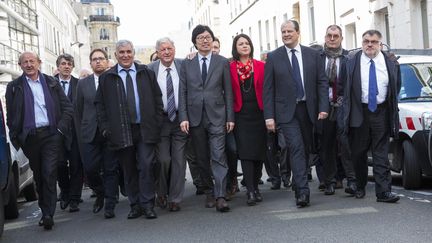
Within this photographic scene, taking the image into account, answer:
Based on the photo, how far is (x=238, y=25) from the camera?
156ft

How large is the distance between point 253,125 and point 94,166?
6.87 feet

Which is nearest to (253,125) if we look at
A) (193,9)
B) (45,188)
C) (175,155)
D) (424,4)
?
(175,155)

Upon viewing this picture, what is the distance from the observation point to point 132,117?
7.90 m

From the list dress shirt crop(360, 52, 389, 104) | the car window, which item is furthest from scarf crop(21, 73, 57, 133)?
the car window

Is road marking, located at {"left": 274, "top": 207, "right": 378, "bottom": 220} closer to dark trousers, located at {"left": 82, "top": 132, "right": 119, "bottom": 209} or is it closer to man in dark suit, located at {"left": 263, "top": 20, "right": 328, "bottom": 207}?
man in dark suit, located at {"left": 263, "top": 20, "right": 328, "bottom": 207}

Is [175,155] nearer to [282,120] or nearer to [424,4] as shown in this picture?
[282,120]

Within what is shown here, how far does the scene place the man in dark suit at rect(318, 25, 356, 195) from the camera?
345 inches

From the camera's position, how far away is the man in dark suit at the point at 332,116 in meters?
8.77

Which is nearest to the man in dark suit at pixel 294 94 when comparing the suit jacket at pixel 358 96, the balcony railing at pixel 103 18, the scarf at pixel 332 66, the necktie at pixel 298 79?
the necktie at pixel 298 79

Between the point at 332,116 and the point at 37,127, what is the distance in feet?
12.0

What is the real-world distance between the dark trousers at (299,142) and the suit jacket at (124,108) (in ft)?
4.85

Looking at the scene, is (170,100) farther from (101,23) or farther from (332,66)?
(101,23)

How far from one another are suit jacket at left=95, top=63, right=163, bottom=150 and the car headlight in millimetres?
3273

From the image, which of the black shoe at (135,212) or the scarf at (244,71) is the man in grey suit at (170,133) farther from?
the scarf at (244,71)
